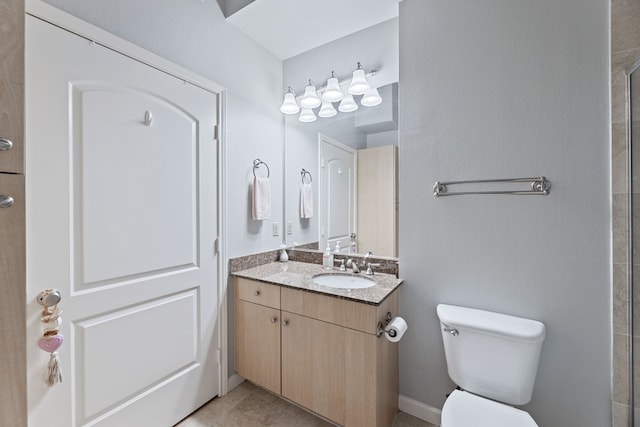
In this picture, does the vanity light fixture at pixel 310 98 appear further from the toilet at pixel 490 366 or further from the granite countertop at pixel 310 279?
the toilet at pixel 490 366

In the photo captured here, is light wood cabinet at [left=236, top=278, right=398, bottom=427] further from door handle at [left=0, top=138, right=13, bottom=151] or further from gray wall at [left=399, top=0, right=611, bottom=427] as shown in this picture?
door handle at [left=0, top=138, right=13, bottom=151]

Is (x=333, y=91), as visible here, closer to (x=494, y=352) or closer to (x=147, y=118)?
(x=147, y=118)

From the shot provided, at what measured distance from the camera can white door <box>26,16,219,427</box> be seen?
1097 millimetres

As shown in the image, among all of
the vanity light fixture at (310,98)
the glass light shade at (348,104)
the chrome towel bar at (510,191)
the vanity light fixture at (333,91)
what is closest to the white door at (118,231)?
the vanity light fixture at (310,98)

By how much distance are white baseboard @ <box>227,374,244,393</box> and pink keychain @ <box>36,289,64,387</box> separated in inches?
40.0

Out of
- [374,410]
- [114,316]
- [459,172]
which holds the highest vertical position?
[459,172]

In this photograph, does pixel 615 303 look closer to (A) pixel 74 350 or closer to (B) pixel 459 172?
(B) pixel 459 172

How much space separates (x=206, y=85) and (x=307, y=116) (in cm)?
80

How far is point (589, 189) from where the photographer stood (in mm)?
1213

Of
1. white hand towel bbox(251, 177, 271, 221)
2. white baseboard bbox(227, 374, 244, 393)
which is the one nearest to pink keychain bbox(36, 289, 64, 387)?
white baseboard bbox(227, 374, 244, 393)

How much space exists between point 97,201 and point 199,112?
0.76 m

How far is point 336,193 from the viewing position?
2.12 metres

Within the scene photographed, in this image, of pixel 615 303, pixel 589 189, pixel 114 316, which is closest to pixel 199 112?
pixel 114 316

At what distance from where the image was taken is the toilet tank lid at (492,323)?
3.87 feet
